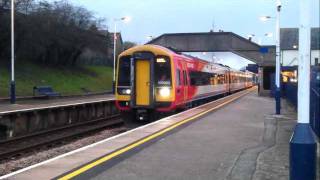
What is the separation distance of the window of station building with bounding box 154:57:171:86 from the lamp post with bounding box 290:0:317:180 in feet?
46.9

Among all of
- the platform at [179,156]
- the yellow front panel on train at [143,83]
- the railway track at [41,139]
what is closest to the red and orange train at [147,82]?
the yellow front panel on train at [143,83]

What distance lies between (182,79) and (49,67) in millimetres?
37031

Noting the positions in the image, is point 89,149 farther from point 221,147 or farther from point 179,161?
point 221,147

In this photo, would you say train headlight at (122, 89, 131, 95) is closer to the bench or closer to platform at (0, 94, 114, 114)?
platform at (0, 94, 114, 114)

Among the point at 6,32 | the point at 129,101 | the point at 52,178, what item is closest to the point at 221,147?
the point at 52,178

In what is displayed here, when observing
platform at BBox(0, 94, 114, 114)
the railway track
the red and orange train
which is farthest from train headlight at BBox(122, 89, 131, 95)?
platform at BBox(0, 94, 114, 114)

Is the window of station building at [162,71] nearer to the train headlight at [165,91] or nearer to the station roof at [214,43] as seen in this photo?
→ the train headlight at [165,91]

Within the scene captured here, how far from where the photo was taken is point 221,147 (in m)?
12.2

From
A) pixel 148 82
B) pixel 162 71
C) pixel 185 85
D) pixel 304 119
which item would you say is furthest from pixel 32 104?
pixel 304 119

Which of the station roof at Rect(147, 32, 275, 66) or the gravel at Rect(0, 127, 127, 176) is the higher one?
the station roof at Rect(147, 32, 275, 66)

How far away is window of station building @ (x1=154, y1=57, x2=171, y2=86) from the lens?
829 inches

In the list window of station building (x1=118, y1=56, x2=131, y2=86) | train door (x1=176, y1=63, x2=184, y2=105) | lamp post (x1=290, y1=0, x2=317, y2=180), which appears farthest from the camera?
train door (x1=176, y1=63, x2=184, y2=105)

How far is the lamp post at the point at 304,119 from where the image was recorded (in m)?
6.77

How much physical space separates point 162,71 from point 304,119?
14.5 metres
